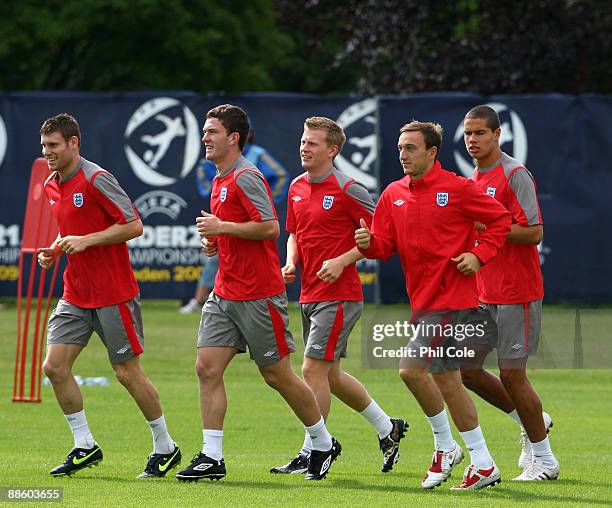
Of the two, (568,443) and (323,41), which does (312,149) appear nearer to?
(568,443)

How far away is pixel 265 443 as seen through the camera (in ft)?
37.0

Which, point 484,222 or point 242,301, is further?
point 242,301

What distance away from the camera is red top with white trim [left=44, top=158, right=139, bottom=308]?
9.46 m

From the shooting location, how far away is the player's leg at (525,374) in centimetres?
934

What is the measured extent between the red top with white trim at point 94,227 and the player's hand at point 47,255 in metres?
0.10

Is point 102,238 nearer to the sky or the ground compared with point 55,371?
nearer to the sky

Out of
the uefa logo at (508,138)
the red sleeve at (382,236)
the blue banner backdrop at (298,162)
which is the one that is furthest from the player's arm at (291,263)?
the uefa logo at (508,138)

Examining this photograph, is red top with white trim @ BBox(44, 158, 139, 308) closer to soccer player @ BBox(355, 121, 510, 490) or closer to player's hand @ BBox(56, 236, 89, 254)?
player's hand @ BBox(56, 236, 89, 254)

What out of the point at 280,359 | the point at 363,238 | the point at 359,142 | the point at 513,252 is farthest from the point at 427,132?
the point at 359,142

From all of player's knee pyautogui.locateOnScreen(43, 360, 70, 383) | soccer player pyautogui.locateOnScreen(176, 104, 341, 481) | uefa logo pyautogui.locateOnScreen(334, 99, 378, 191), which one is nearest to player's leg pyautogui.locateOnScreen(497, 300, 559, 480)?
soccer player pyautogui.locateOnScreen(176, 104, 341, 481)

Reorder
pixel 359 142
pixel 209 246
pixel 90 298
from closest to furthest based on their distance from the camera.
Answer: pixel 90 298
pixel 209 246
pixel 359 142

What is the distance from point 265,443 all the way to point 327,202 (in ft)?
7.04

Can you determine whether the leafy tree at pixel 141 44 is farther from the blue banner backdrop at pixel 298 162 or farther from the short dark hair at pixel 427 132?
the short dark hair at pixel 427 132

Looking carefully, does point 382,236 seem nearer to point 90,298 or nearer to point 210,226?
point 210,226
